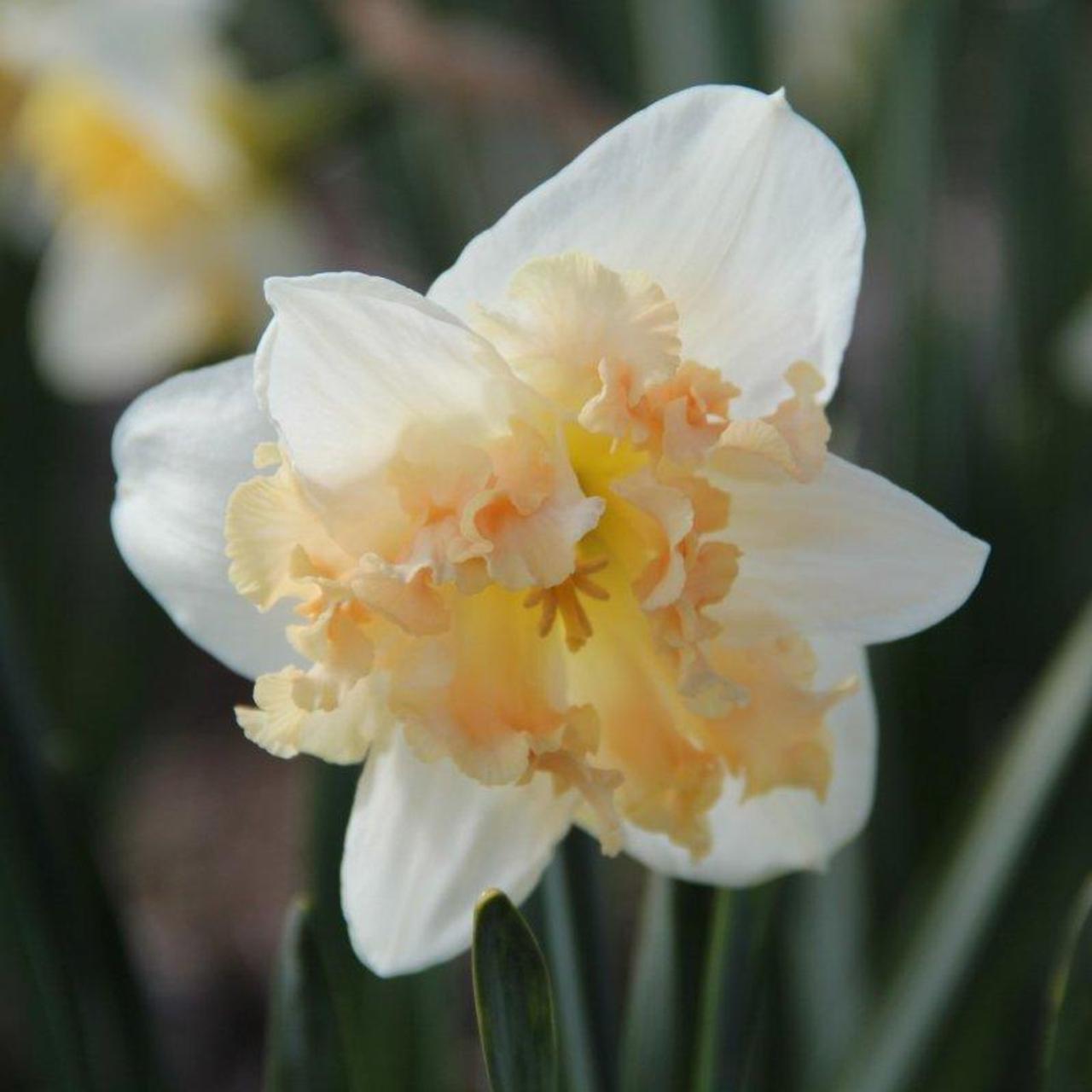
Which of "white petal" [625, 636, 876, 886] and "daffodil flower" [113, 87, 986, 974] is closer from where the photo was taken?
"daffodil flower" [113, 87, 986, 974]

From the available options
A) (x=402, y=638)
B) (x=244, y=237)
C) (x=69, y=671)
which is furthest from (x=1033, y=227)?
(x=69, y=671)

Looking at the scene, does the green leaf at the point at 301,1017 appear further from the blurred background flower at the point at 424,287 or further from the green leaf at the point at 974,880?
the green leaf at the point at 974,880

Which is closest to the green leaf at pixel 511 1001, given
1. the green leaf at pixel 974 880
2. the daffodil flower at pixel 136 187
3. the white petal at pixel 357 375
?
the white petal at pixel 357 375

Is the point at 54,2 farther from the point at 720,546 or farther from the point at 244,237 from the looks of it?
the point at 720,546

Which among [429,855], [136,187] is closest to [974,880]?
[429,855]


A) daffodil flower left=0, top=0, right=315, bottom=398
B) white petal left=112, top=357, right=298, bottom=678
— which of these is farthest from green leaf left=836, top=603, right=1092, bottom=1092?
daffodil flower left=0, top=0, right=315, bottom=398

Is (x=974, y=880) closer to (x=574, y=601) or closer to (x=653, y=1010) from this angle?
(x=653, y=1010)

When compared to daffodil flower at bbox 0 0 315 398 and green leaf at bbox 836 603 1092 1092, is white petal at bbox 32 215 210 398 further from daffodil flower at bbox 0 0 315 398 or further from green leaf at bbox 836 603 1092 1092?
green leaf at bbox 836 603 1092 1092
